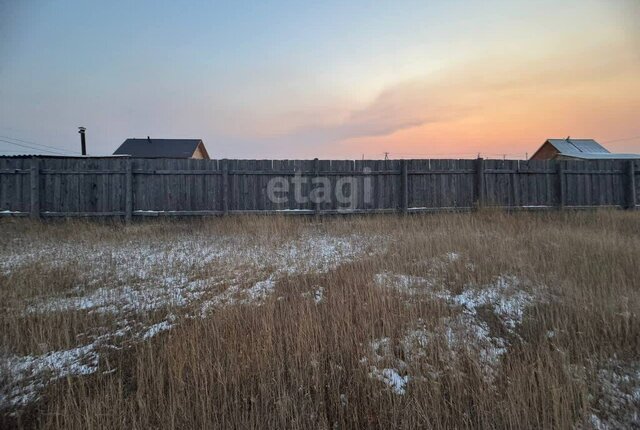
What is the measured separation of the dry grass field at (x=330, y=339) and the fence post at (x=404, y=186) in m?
5.16

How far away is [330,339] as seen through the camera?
259 centimetres

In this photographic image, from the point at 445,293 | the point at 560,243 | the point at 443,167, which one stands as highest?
the point at 443,167

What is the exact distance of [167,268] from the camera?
16.0ft

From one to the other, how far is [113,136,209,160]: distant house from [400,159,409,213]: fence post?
2115cm

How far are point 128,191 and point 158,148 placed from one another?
19832 mm

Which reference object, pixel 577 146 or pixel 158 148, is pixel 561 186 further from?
pixel 158 148

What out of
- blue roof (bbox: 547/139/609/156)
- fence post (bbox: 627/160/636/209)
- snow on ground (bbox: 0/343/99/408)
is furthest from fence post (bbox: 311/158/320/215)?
blue roof (bbox: 547/139/609/156)

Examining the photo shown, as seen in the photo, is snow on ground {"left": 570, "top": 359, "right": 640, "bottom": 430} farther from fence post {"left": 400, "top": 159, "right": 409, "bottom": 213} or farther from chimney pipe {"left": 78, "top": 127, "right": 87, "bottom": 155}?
chimney pipe {"left": 78, "top": 127, "right": 87, "bottom": 155}

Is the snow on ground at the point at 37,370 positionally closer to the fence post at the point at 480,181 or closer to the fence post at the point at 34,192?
the fence post at the point at 34,192

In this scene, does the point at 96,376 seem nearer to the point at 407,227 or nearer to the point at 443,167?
the point at 407,227

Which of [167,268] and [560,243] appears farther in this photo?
[560,243]

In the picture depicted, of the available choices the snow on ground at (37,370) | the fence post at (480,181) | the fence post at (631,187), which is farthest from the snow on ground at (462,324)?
the fence post at (631,187)

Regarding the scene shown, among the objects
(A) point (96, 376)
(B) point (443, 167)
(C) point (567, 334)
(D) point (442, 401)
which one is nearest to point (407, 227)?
(B) point (443, 167)

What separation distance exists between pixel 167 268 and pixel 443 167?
925 cm
